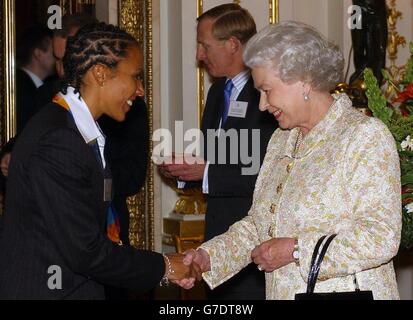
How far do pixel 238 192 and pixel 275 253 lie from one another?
1.60 metres

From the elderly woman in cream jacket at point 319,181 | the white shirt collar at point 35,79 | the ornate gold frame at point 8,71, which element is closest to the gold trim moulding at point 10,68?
the ornate gold frame at point 8,71

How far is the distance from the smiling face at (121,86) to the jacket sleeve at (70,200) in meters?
0.32

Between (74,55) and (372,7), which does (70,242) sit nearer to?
(74,55)

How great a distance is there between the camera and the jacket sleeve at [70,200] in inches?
121

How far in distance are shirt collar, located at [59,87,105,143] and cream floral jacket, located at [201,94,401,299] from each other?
2.29ft

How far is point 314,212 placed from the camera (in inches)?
127

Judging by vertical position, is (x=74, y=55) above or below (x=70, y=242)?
above

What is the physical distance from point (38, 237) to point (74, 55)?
72 cm

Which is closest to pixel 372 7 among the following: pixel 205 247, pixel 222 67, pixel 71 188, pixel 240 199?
pixel 222 67

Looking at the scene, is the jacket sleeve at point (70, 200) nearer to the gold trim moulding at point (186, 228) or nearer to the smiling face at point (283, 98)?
the smiling face at point (283, 98)

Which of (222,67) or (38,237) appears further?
(222,67)

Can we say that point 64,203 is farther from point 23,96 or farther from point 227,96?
point 23,96
